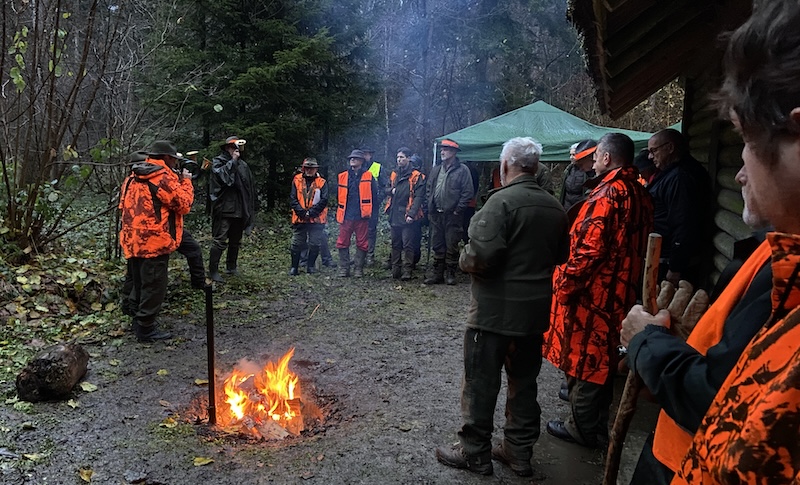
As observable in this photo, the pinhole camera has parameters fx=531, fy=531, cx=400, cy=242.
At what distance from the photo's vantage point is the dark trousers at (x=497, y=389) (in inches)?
139

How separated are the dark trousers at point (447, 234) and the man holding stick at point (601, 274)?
17.7 feet

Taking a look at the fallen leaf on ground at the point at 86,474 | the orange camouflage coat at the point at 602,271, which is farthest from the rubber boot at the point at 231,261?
the orange camouflage coat at the point at 602,271

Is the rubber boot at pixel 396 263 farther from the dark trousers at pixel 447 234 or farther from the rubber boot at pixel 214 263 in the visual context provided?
the rubber boot at pixel 214 263

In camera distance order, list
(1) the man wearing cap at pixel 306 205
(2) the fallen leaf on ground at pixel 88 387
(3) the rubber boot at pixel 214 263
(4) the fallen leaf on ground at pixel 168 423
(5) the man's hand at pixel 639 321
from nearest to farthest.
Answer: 1. (5) the man's hand at pixel 639 321
2. (4) the fallen leaf on ground at pixel 168 423
3. (2) the fallen leaf on ground at pixel 88 387
4. (3) the rubber boot at pixel 214 263
5. (1) the man wearing cap at pixel 306 205

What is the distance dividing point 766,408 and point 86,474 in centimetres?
399

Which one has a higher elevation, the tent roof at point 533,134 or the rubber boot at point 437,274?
the tent roof at point 533,134

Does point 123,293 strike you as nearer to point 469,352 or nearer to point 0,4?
point 0,4

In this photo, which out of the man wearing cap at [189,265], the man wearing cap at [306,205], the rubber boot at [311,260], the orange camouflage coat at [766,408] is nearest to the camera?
the orange camouflage coat at [766,408]

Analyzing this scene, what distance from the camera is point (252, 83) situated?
40.5 feet

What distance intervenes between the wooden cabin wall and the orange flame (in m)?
3.97

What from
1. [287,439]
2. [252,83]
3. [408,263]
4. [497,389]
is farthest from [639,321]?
[252,83]

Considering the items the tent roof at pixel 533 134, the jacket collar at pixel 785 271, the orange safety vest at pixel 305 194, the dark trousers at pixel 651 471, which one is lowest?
the dark trousers at pixel 651 471

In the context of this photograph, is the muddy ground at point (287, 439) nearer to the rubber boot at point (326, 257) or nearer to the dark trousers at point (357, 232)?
the dark trousers at point (357, 232)

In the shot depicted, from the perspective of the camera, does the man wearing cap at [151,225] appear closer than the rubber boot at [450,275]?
Yes
